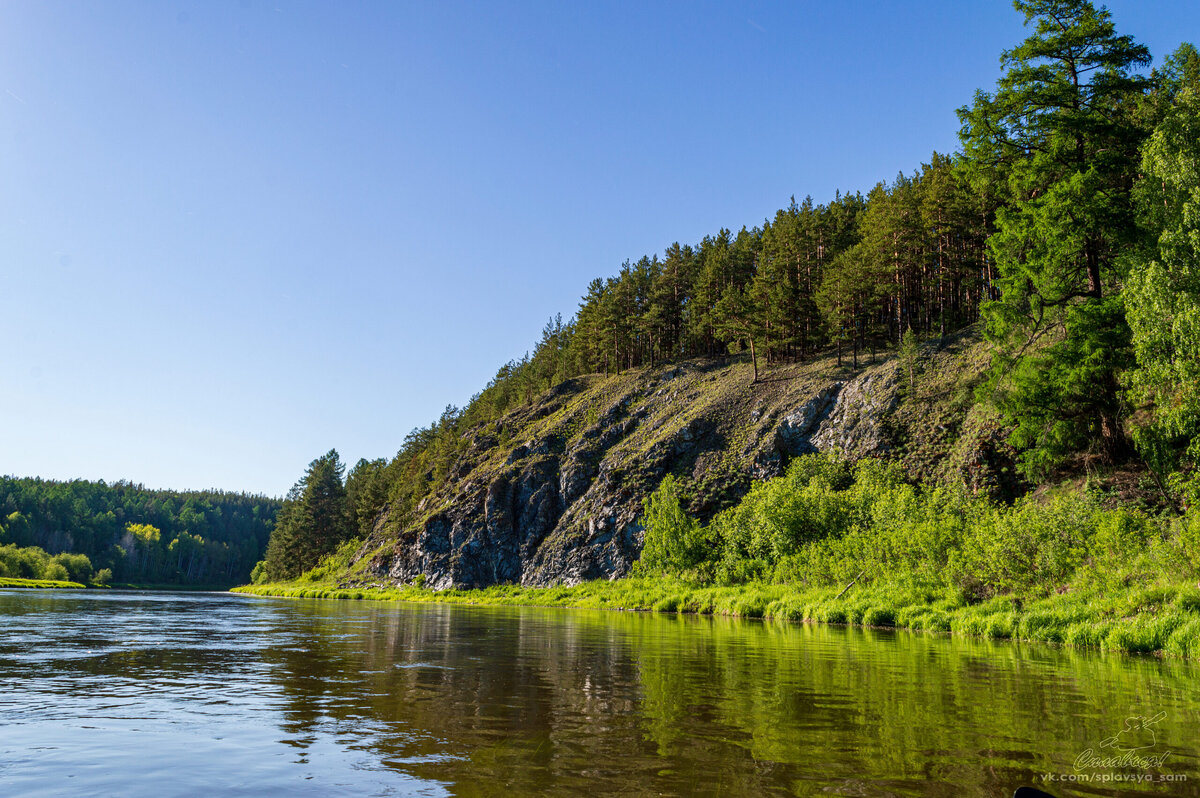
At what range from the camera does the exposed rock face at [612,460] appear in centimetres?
7200

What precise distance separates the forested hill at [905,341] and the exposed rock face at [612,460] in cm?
38

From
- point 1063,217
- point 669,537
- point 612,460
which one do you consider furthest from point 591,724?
point 612,460

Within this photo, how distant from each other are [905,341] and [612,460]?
36430mm

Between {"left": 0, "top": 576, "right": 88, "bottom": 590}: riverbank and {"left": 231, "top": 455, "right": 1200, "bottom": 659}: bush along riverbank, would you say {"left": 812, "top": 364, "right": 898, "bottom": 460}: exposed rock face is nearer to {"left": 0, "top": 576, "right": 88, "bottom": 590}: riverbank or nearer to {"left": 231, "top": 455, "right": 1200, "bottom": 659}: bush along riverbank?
{"left": 231, "top": 455, "right": 1200, "bottom": 659}: bush along riverbank

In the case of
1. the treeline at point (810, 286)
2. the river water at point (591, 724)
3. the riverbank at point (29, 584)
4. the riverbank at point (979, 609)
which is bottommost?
the riverbank at point (29, 584)

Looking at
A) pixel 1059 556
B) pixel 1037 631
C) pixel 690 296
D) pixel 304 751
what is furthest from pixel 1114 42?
pixel 690 296

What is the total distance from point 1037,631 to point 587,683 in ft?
62.6

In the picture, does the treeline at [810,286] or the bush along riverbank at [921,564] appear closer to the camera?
the bush along riverbank at [921,564]

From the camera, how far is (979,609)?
28875 mm

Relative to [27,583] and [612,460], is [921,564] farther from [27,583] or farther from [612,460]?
[27,583]

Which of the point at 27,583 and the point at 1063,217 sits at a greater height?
the point at 1063,217

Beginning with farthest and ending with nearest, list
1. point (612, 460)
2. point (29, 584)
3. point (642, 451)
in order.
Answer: point (29, 584)
point (612, 460)
point (642, 451)
